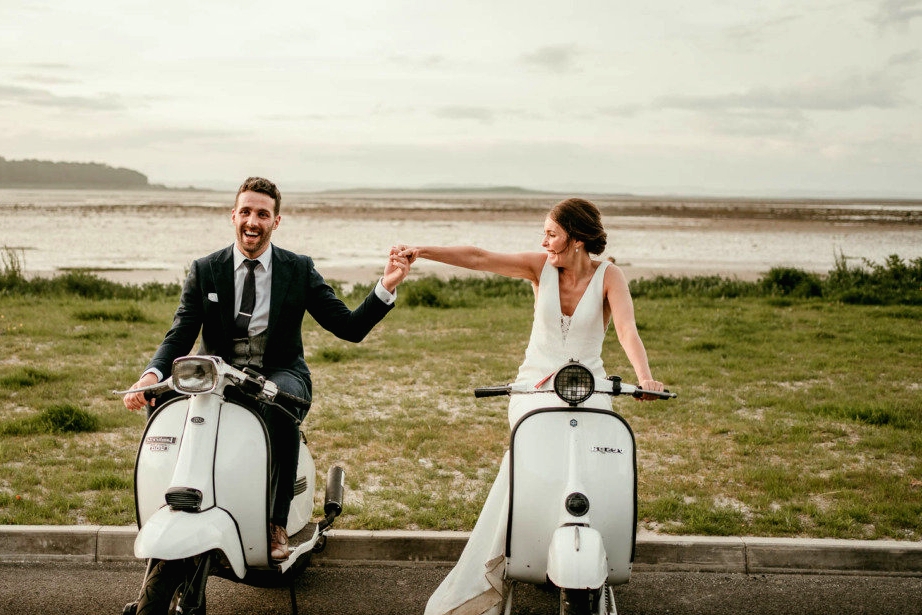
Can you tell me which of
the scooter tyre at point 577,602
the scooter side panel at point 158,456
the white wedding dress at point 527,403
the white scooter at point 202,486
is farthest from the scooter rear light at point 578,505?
the scooter side panel at point 158,456

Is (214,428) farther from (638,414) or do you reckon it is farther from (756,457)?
(638,414)

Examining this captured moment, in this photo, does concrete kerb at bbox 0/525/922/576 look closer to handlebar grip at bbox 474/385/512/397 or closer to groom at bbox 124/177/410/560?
groom at bbox 124/177/410/560

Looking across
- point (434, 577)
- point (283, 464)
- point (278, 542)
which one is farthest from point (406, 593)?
point (283, 464)

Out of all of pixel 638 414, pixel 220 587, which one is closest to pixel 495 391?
pixel 220 587

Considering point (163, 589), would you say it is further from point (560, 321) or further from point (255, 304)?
point (560, 321)

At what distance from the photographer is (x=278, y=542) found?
367 cm

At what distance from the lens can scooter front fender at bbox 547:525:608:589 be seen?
305cm

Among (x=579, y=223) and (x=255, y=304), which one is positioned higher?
(x=579, y=223)

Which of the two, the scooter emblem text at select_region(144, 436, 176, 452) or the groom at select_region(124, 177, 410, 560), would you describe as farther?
the groom at select_region(124, 177, 410, 560)

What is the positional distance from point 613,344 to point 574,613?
753 cm

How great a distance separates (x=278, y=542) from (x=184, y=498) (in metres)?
0.64

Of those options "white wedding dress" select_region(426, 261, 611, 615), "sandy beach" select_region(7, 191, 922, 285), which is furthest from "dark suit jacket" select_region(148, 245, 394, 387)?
"sandy beach" select_region(7, 191, 922, 285)

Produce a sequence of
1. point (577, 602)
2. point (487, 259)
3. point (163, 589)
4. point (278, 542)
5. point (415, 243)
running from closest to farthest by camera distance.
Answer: point (163, 589) → point (577, 602) → point (278, 542) → point (487, 259) → point (415, 243)

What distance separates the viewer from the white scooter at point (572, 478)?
130 inches
